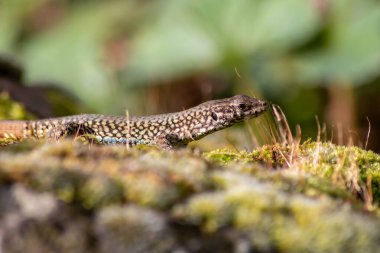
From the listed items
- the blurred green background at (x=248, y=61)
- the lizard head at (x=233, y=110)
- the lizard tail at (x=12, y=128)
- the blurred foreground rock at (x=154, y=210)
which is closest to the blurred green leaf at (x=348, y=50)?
the blurred green background at (x=248, y=61)

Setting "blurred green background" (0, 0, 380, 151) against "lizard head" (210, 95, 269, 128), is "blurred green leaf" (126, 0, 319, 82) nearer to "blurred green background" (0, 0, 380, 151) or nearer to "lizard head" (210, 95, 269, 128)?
"blurred green background" (0, 0, 380, 151)

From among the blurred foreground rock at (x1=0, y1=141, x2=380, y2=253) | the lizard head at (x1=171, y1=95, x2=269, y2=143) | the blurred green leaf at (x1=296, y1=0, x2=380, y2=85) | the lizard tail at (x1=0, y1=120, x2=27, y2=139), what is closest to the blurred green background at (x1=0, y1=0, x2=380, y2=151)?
the blurred green leaf at (x1=296, y1=0, x2=380, y2=85)

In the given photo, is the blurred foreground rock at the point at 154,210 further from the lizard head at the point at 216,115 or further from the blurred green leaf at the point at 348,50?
the blurred green leaf at the point at 348,50

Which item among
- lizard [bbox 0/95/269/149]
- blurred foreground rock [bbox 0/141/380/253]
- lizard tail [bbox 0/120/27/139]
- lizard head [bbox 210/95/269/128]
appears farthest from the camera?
lizard head [bbox 210/95/269/128]

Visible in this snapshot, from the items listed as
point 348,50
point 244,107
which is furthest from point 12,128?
point 348,50

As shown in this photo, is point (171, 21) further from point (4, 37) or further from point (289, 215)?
point (289, 215)

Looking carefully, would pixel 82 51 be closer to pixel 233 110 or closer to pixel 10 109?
pixel 10 109

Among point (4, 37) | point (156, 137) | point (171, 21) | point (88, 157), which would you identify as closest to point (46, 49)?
point (4, 37)
